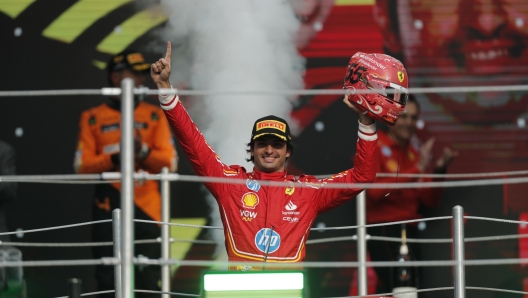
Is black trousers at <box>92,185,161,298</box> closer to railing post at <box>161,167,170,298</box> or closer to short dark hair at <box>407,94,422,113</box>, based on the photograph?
railing post at <box>161,167,170,298</box>

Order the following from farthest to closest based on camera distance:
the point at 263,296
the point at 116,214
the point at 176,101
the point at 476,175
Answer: the point at 476,175 → the point at 116,214 → the point at 176,101 → the point at 263,296

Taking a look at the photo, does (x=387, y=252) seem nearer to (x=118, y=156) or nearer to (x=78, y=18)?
(x=118, y=156)

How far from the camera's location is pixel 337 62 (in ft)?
20.9

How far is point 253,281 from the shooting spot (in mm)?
3049

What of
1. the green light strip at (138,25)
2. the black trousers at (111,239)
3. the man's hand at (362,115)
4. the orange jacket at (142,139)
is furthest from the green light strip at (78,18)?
the man's hand at (362,115)

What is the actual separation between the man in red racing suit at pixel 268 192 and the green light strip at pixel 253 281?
103cm

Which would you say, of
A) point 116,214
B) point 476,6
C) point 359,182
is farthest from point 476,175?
point 116,214

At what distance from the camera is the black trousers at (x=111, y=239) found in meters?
6.02

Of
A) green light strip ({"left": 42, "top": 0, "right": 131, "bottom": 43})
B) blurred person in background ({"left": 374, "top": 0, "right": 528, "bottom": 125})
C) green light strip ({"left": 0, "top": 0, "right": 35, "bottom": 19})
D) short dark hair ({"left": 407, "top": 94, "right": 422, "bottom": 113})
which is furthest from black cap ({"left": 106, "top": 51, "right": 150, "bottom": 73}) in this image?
short dark hair ({"left": 407, "top": 94, "right": 422, "bottom": 113})

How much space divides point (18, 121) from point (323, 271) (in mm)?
2309

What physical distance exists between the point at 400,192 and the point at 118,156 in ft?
6.00

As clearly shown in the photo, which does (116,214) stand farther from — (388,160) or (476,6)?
(476,6)

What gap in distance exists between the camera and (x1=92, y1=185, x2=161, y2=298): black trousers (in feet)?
19.8

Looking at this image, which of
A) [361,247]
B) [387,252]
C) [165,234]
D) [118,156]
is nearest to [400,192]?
[387,252]
